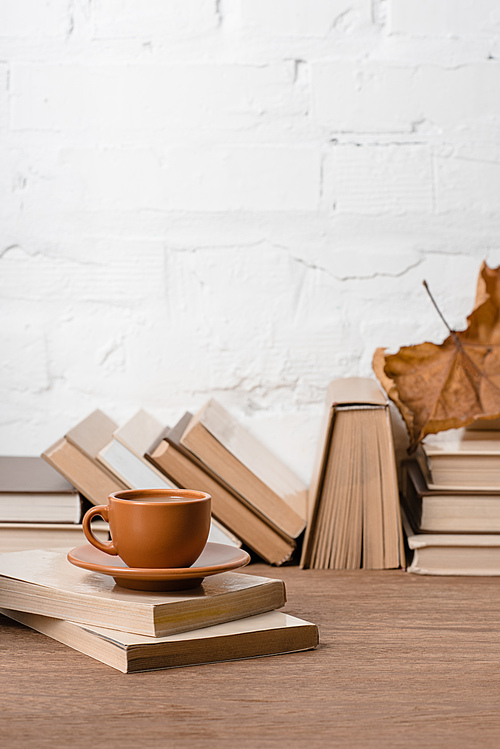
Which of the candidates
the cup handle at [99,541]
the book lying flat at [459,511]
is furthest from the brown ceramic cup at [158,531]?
the book lying flat at [459,511]

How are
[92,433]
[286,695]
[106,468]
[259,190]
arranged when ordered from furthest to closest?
[259,190] → [92,433] → [106,468] → [286,695]

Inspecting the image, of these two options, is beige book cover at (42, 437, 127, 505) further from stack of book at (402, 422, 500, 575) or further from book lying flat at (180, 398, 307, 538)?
stack of book at (402, 422, 500, 575)

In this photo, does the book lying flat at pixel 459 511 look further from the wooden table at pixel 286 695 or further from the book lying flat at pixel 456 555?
the wooden table at pixel 286 695

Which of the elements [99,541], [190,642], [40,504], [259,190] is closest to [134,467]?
[40,504]

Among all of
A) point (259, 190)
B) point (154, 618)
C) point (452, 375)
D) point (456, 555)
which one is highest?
point (259, 190)

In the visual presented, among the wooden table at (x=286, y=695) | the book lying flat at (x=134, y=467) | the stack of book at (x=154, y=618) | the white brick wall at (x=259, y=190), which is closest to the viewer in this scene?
the wooden table at (x=286, y=695)

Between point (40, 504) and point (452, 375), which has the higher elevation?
point (452, 375)

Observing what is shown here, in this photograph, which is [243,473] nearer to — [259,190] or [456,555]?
[456,555]

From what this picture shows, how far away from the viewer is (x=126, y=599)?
647 millimetres

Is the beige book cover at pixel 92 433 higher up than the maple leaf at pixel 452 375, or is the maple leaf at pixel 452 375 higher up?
the maple leaf at pixel 452 375

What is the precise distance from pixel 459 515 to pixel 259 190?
668 mm

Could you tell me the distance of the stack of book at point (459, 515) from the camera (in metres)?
1.00

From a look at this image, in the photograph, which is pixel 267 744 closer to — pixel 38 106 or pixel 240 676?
pixel 240 676

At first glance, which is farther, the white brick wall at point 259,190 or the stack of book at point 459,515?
the white brick wall at point 259,190
